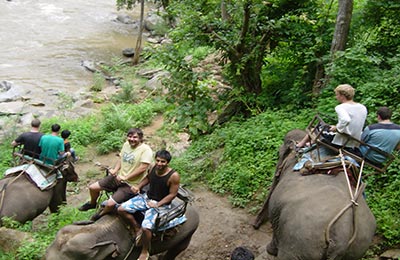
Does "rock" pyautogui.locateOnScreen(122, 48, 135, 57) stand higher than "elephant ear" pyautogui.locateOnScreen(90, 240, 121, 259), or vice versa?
"elephant ear" pyautogui.locateOnScreen(90, 240, 121, 259)

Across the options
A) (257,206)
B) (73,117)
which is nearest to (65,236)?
(257,206)

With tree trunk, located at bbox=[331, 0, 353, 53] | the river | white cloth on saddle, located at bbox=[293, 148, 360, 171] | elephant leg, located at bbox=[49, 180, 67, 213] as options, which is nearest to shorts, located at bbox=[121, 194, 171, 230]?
white cloth on saddle, located at bbox=[293, 148, 360, 171]

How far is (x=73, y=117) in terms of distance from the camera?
15.1 meters

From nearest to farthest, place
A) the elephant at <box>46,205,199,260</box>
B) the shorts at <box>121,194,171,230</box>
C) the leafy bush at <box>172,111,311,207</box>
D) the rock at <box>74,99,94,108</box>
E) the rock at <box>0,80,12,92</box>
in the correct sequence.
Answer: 1. the elephant at <box>46,205,199,260</box>
2. the shorts at <box>121,194,171,230</box>
3. the leafy bush at <box>172,111,311,207</box>
4. the rock at <box>74,99,94,108</box>
5. the rock at <box>0,80,12,92</box>

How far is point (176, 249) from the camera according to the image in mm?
6227

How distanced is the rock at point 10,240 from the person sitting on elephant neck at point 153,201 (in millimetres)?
1765

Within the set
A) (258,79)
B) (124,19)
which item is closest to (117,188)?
(258,79)

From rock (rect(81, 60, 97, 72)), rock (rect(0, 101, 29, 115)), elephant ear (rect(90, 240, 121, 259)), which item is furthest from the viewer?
rock (rect(81, 60, 97, 72))

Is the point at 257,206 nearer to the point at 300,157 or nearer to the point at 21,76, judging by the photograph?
the point at 300,157

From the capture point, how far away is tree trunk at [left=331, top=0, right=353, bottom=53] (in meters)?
9.04

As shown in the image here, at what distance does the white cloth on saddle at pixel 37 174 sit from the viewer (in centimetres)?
762

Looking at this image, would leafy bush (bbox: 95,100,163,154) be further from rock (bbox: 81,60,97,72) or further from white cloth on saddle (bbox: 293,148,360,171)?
white cloth on saddle (bbox: 293,148,360,171)

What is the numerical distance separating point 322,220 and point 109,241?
240 centimetres

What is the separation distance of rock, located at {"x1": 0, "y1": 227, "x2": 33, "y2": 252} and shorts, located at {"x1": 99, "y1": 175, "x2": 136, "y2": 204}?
1304 mm
